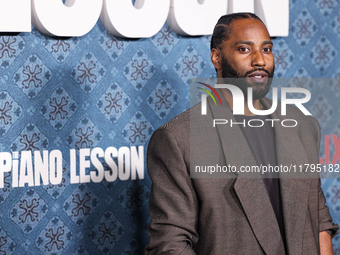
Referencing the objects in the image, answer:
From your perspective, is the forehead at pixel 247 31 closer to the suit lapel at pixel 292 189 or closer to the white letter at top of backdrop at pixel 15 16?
the suit lapel at pixel 292 189

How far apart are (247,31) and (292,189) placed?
1.84 feet

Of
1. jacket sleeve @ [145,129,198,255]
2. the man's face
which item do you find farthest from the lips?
jacket sleeve @ [145,129,198,255]

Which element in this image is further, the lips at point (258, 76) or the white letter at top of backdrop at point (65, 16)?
the white letter at top of backdrop at point (65, 16)

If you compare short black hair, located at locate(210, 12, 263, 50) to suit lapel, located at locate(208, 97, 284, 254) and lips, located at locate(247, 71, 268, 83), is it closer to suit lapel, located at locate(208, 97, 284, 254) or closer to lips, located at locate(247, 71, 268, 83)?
lips, located at locate(247, 71, 268, 83)

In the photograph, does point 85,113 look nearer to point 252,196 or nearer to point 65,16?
point 65,16

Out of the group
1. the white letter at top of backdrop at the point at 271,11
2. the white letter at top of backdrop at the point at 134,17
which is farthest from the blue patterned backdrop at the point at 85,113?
the white letter at top of backdrop at the point at 271,11

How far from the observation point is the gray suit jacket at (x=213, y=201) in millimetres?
1838

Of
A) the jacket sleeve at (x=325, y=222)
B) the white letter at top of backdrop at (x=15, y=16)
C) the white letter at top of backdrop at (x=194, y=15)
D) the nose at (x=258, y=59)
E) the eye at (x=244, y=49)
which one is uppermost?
the white letter at top of backdrop at (x=194, y=15)

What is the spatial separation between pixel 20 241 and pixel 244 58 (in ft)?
4.41

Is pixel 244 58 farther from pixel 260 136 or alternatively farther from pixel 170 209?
pixel 170 209

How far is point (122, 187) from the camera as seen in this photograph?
283 cm

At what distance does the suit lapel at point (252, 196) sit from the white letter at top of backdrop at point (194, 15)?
105 cm

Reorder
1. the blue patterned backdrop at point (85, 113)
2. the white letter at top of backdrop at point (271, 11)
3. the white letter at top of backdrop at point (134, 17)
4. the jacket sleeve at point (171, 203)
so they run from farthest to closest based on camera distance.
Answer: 1. the white letter at top of backdrop at point (271, 11)
2. the white letter at top of backdrop at point (134, 17)
3. the blue patterned backdrop at point (85, 113)
4. the jacket sleeve at point (171, 203)

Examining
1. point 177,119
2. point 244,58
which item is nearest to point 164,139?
point 177,119
